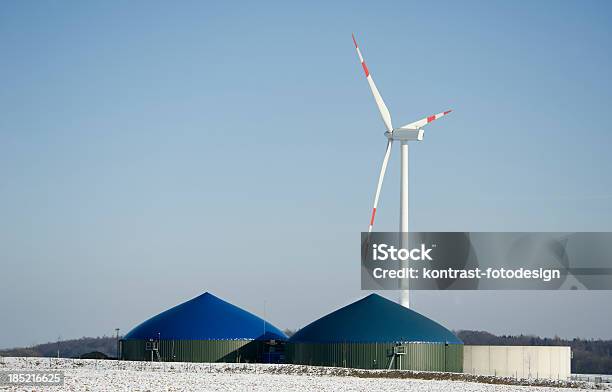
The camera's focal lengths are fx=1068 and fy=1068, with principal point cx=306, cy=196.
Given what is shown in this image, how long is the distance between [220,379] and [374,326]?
84.7ft

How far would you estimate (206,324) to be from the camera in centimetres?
9856

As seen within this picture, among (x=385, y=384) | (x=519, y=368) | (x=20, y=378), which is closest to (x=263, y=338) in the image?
(x=519, y=368)

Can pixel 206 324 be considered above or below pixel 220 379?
above

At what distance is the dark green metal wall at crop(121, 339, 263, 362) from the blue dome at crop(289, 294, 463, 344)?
6321 millimetres

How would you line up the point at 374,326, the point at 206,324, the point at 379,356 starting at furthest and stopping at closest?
the point at 206,324, the point at 374,326, the point at 379,356

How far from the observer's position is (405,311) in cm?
9250

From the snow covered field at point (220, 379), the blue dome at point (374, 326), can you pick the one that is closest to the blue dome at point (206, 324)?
the blue dome at point (374, 326)

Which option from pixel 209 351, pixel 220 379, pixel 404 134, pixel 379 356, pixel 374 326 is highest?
pixel 404 134

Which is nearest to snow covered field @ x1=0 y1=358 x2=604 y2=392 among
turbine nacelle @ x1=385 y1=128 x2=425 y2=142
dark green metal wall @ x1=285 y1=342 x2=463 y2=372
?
dark green metal wall @ x1=285 y1=342 x2=463 y2=372

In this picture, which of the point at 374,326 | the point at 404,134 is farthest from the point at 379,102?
the point at 374,326

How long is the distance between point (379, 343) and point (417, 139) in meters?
25.0

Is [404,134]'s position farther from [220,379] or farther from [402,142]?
[220,379]

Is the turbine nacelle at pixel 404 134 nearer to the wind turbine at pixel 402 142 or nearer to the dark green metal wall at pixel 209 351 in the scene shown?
the wind turbine at pixel 402 142

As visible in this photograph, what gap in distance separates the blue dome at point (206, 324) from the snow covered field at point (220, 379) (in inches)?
466
